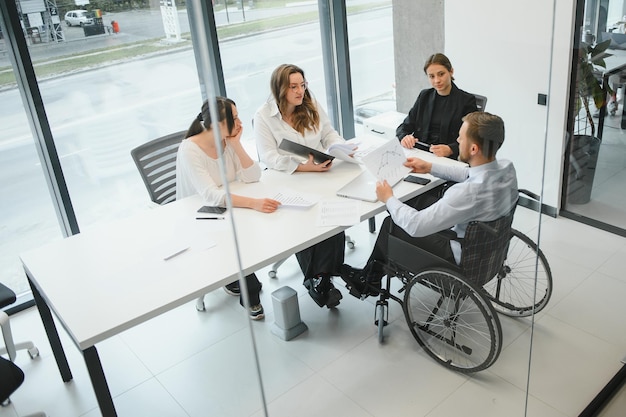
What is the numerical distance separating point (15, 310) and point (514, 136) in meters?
2.78

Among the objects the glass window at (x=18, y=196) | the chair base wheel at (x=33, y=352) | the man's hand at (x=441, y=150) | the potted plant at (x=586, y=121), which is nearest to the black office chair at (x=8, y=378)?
the chair base wheel at (x=33, y=352)

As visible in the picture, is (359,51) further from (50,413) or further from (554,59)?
(50,413)

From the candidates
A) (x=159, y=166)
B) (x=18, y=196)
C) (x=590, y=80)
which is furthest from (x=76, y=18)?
(x=590, y=80)

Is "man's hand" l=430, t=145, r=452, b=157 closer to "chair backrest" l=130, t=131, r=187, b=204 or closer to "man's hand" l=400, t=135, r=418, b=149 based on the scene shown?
"man's hand" l=400, t=135, r=418, b=149

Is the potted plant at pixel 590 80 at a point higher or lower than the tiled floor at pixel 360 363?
higher

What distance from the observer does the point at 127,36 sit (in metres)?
2.81

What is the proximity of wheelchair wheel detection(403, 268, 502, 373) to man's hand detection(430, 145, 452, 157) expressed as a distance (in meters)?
0.55

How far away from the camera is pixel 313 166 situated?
2.91 meters

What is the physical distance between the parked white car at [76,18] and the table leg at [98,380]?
1773 millimetres

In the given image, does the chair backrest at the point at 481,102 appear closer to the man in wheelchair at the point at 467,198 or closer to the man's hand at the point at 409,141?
the man in wheelchair at the point at 467,198

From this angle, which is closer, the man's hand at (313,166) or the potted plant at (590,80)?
the potted plant at (590,80)

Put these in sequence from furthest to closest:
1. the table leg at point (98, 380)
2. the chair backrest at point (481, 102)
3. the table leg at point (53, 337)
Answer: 1. the table leg at point (53, 337)
2. the chair backrest at point (481, 102)
3. the table leg at point (98, 380)

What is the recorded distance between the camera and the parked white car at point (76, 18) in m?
2.89

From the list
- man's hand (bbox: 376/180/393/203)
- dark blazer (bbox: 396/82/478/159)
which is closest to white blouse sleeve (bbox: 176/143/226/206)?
man's hand (bbox: 376/180/393/203)
